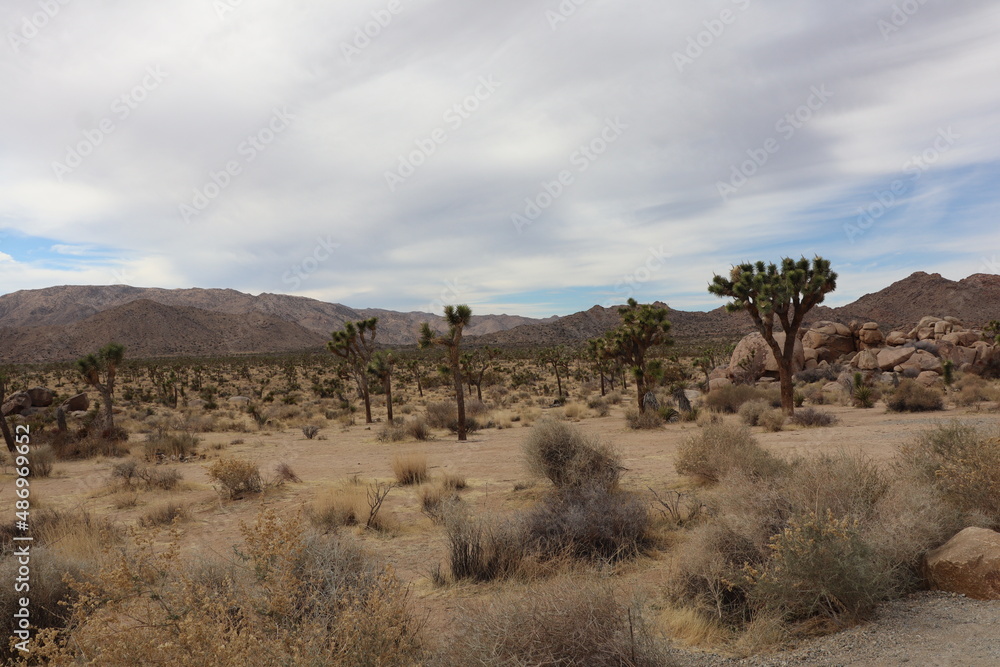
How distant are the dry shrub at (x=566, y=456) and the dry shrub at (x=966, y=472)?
498cm

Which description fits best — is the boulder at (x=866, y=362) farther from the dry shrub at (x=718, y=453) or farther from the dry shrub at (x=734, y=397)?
the dry shrub at (x=718, y=453)

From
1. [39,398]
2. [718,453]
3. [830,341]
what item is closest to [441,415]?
[718,453]

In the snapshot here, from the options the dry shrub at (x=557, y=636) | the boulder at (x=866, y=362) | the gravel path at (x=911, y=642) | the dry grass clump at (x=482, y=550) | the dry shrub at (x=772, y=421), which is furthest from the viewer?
the boulder at (x=866, y=362)

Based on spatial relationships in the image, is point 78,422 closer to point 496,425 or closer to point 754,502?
point 496,425

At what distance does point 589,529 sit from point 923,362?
120 feet

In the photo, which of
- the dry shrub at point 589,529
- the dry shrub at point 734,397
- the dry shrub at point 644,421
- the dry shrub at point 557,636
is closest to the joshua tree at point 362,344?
the dry shrub at point 644,421

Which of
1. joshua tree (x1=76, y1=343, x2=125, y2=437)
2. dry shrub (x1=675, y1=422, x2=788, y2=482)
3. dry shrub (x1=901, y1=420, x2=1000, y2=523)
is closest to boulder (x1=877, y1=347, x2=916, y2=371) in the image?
dry shrub (x1=675, y1=422, x2=788, y2=482)

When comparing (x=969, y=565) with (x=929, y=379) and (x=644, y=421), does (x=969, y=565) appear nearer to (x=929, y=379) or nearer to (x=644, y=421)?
(x=644, y=421)

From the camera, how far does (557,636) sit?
3.81m

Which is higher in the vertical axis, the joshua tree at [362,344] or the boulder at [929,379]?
the joshua tree at [362,344]

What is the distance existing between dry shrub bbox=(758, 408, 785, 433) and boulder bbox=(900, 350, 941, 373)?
2012cm

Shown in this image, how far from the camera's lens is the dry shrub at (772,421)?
18516mm

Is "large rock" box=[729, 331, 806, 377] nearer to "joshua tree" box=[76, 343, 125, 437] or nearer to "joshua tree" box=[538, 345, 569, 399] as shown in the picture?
"joshua tree" box=[538, 345, 569, 399]

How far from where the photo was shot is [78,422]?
25.2m
